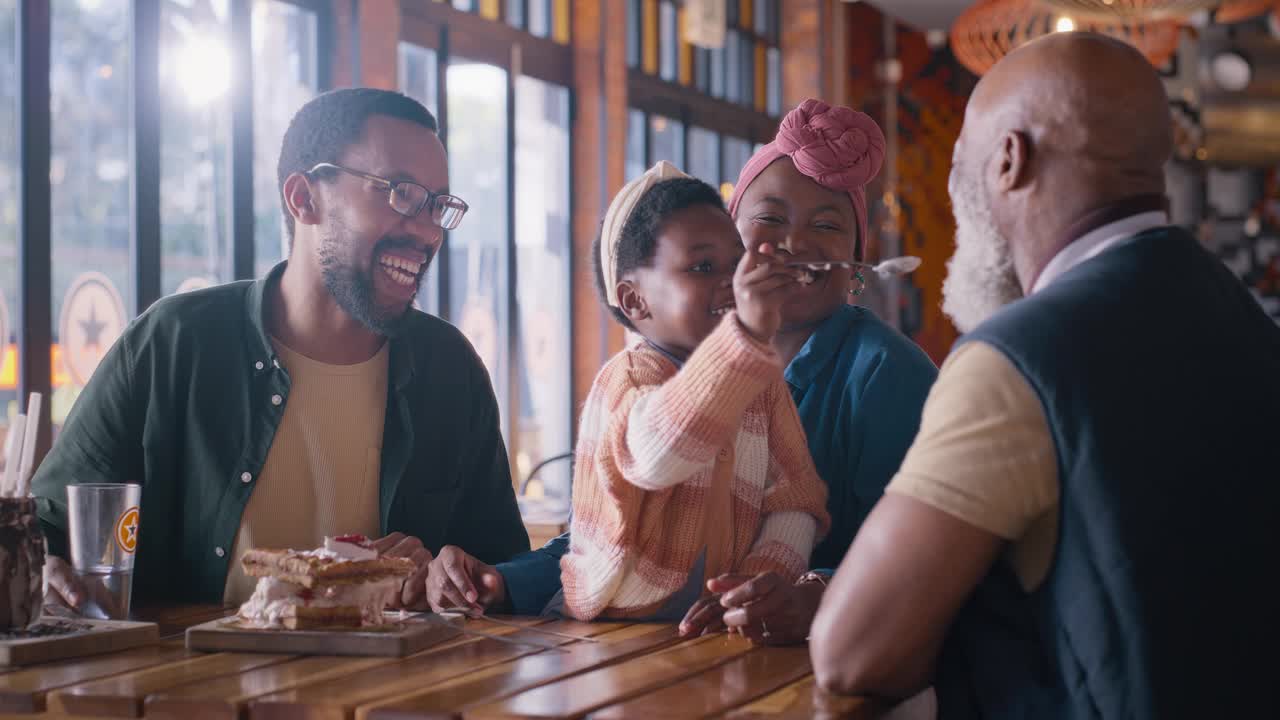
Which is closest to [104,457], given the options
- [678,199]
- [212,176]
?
[678,199]

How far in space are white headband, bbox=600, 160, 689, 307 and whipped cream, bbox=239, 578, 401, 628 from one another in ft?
1.77

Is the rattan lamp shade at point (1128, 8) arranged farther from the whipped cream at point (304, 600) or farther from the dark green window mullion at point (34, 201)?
the whipped cream at point (304, 600)

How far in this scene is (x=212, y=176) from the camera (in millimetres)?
4199

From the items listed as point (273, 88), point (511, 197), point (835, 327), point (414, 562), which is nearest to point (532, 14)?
point (511, 197)

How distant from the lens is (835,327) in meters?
2.02

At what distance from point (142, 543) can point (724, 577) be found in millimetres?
1079

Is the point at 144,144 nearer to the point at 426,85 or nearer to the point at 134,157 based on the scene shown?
the point at 134,157

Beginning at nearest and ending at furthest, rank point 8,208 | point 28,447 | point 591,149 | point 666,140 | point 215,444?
point 28,447 < point 215,444 < point 8,208 < point 591,149 < point 666,140

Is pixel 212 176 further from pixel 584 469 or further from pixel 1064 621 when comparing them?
pixel 1064 621

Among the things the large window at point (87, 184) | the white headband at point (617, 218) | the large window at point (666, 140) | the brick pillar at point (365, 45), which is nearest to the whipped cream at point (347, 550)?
the white headband at point (617, 218)

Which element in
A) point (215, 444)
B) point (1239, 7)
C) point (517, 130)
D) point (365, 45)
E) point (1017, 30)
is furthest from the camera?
point (1017, 30)

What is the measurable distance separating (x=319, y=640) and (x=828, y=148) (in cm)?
106

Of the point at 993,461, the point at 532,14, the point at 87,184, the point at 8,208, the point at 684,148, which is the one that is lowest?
the point at 993,461

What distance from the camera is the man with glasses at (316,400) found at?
7.06ft
